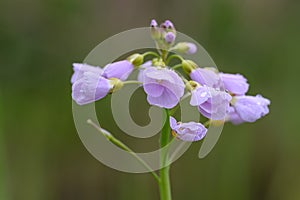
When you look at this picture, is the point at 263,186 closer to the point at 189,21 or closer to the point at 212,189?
the point at 212,189

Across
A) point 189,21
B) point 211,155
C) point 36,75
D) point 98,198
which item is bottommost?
point 98,198

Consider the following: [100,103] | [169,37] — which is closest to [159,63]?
[169,37]

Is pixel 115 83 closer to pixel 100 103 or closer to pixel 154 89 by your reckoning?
pixel 154 89

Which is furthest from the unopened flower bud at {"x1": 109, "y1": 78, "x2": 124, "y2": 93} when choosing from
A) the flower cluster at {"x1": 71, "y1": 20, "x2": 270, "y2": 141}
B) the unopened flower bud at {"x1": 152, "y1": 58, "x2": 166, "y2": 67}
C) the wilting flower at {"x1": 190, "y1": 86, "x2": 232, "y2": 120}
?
the wilting flower at {"x1": 190, "y1": 86, "x2": 232, "y2": 120}

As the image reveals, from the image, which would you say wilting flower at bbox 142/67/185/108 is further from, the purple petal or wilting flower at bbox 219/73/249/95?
wilting flower at bbox 219/73/249/95

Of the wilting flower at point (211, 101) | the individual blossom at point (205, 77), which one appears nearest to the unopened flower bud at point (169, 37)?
the individual blossom at point (205, 77)

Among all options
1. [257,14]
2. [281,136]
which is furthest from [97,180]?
[257,14]

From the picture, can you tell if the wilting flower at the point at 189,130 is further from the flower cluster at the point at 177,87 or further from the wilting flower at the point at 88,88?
the wilting flower at the point at 88,88
